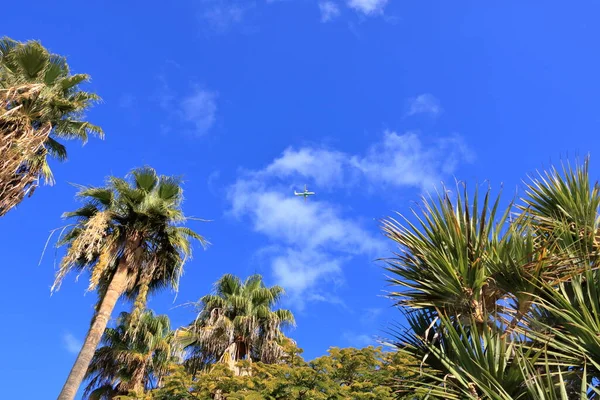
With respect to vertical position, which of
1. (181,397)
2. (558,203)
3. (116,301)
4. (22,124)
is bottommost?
(558,203)

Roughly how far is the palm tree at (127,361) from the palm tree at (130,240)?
5493 mm

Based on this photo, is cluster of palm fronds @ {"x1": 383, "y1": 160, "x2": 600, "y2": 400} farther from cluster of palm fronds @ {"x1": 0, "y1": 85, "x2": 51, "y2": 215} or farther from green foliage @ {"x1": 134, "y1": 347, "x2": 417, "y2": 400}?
cluster of palm fronds @ {"x1": 0, "y1": 85, "x2": 51, "y2": 215}

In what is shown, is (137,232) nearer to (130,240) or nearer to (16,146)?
(130,240)

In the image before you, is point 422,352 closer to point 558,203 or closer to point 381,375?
point 558,203

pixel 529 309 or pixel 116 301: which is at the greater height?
pixel 116 301

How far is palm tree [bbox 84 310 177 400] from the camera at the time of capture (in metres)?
19.0

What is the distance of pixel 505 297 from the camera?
5801 millimetres

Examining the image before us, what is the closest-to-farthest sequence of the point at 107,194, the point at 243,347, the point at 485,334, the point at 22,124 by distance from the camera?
the point at 485,334, the point at 22,124, the point at 107,194, the point at 243,347

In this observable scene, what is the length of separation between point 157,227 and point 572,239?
436 inches

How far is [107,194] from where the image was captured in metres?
14.2

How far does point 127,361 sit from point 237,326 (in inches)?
183

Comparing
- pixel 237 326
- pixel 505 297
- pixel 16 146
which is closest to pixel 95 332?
pixel 16 146

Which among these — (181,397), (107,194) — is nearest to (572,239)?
(181,397)

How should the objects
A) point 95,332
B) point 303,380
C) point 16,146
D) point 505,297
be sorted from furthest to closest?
point 95,332 → point 303,380 → point 16,146 → point 505,297
